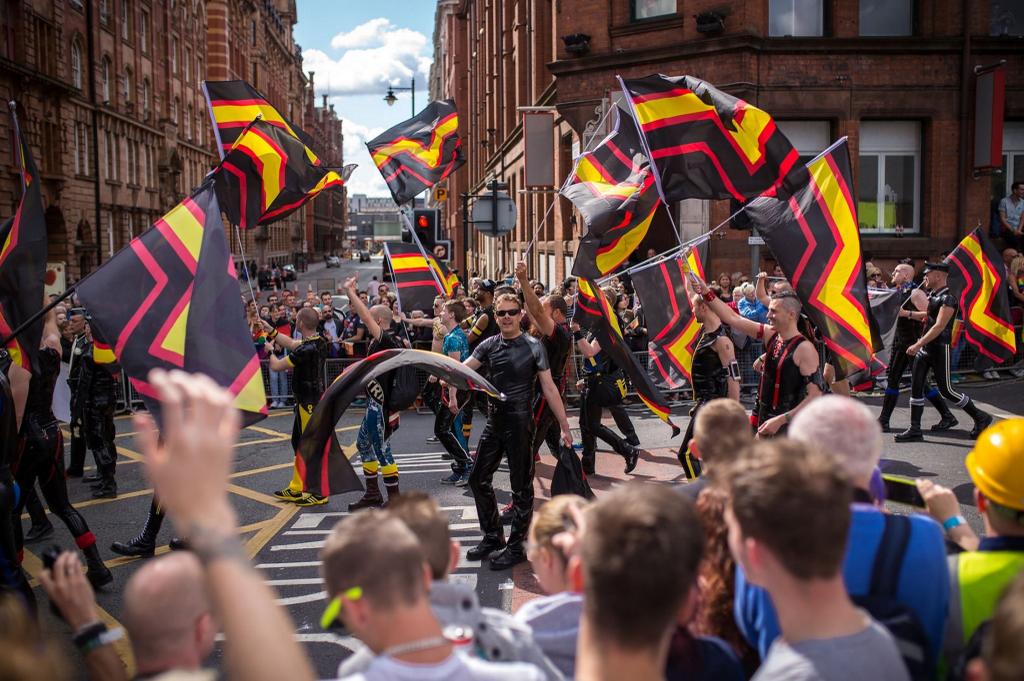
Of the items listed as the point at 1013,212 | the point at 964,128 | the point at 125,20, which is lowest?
the point at 1013,212

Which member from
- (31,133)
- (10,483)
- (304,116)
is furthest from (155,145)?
(304,116)

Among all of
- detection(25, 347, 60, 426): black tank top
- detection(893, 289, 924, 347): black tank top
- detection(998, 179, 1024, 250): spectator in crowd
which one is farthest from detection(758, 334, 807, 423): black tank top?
detection(998, 179, 1024, 250): spectator in crowd

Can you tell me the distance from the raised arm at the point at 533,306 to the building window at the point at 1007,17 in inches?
617

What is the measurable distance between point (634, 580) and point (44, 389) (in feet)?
20.6

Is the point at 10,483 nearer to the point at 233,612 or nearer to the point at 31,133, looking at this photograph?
the point at 233,612

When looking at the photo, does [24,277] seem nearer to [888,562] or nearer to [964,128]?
[888,562]

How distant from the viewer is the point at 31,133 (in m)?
35.6

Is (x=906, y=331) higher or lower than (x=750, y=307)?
lower

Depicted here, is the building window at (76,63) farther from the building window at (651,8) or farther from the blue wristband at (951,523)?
the blue wristband at (951,523)

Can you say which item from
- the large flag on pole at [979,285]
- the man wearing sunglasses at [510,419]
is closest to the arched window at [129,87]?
the large flag on pole at [979,285]

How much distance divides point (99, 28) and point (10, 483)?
43.7 meters

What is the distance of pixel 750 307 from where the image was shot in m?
13.3

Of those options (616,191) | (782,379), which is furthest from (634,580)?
(616,191)

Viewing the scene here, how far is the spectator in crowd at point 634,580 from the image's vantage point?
2119 mm
